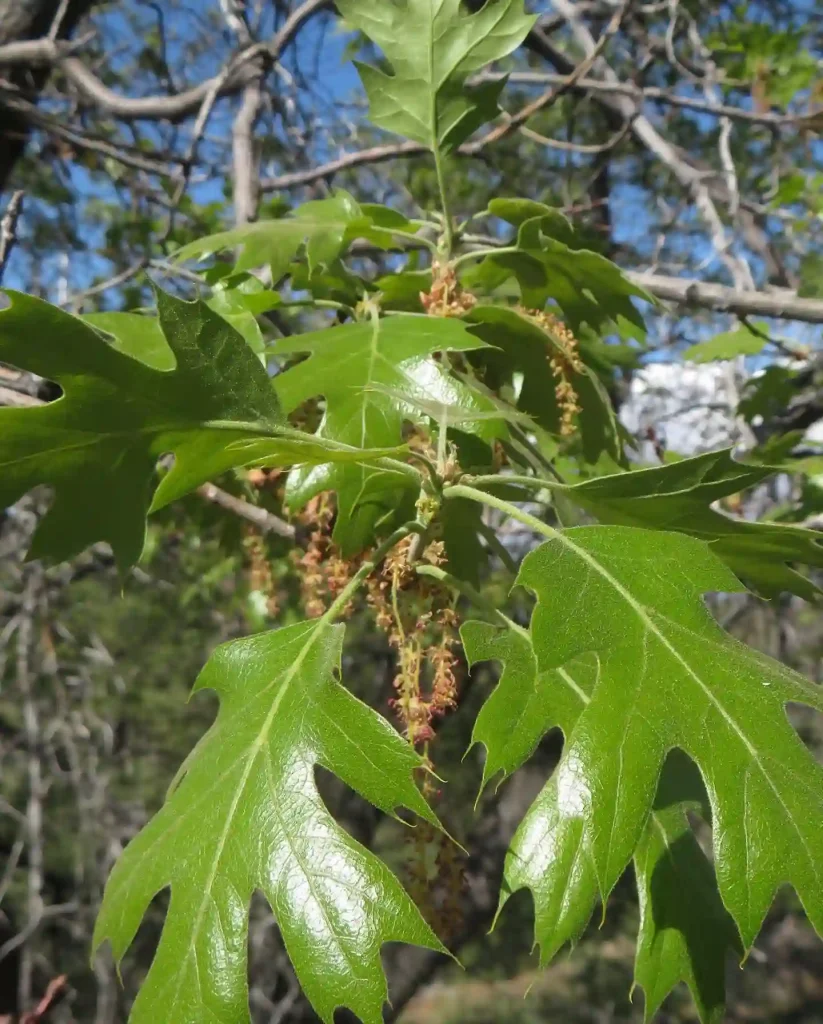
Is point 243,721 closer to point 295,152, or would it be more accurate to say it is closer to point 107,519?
point 107,519

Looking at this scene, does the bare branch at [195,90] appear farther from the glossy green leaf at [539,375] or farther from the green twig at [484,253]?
the glossy green leaf at [539,375]

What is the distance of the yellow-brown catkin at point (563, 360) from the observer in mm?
1277

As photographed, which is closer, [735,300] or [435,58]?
[435,58]

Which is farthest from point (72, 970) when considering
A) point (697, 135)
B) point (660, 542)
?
point (697, 135)

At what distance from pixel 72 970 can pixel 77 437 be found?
5542mm

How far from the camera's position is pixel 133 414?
3.26ft

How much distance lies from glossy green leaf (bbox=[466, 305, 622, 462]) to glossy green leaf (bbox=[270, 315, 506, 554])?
4.1 inches

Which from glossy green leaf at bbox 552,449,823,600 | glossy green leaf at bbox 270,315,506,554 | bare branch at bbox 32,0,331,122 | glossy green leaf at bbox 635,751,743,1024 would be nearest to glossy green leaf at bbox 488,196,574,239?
glossy green leaf at bbox 270,315,506,554

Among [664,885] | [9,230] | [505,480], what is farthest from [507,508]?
[9,230]

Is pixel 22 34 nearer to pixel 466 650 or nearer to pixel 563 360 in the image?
pixel 563 360

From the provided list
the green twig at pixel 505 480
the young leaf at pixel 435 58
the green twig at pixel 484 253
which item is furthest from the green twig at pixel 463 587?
the young leaf at pixel 435 58

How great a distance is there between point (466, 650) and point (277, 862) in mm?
290

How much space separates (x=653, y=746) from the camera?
0.87 metres

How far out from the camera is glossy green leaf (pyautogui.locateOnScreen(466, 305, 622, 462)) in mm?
1292
